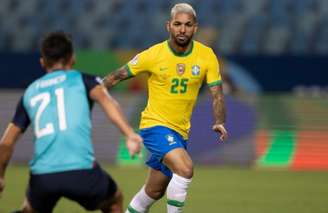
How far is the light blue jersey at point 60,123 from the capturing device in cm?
652

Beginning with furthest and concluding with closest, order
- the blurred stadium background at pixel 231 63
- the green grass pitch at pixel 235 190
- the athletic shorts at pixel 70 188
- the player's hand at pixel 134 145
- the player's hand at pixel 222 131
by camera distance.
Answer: the blurred stadium background at pixel 231 63 < the green grass pitch at pixel 235 190 < the player's hand at pixel 222 131 < the athletic shorts at pixel 70 188 < the player's hand at pixel 134 145

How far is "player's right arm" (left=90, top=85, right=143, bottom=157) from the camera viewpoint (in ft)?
20.8

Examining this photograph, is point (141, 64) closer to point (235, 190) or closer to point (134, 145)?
point (134, 145)

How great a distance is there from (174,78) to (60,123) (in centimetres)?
252

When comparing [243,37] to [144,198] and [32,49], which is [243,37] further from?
[144,198]

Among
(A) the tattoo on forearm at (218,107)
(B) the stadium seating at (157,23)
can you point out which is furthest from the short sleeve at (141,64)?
(B) the stadium seating at (157,23)

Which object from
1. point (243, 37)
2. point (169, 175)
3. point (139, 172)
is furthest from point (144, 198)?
point (243, 37)

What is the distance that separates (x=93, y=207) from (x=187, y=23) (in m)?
2.65

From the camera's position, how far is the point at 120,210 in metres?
6.86

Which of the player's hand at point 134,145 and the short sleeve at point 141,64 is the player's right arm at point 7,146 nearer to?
the player's hand at point 134,145

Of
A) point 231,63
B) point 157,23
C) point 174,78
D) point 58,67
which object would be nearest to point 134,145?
point 58,67

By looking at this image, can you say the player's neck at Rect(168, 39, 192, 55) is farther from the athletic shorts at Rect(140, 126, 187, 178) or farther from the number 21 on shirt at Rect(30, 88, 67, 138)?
the number 21 on shirt at Rect(30, 88, 67, 138)

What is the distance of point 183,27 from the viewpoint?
8844 millimetres

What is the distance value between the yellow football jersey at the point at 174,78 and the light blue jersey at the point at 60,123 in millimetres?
2341
